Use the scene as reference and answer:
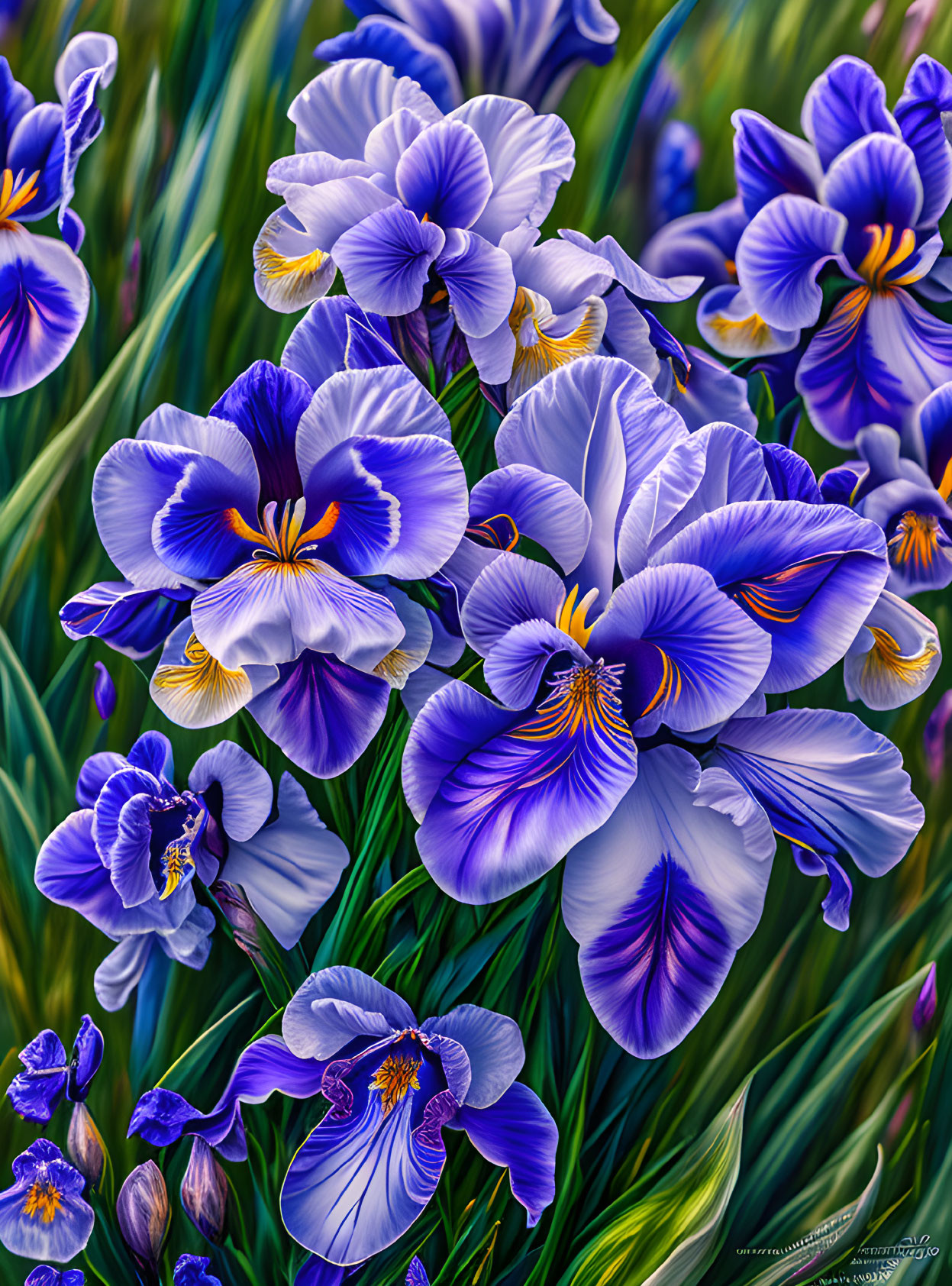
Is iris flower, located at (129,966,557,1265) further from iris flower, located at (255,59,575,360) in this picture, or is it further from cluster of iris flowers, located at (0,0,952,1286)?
iris flower, located at (255,59,575,360)

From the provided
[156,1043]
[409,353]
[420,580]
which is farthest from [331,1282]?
Answer: [409,353]

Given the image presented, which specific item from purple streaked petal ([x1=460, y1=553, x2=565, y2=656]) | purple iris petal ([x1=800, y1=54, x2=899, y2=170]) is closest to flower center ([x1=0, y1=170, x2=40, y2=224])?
purple streaked petal ([x1=460, y1=553, x2=565, y2=656])

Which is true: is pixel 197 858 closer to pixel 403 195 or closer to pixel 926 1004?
pixel 403 195

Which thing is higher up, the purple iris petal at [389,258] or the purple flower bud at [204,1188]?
the purple iris petal at [389,258]

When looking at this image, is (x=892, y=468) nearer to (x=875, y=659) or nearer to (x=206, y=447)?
(x=875, y=659)

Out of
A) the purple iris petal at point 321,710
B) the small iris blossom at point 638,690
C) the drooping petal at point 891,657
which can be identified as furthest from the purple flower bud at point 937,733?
the purple iris petal at point 321,710

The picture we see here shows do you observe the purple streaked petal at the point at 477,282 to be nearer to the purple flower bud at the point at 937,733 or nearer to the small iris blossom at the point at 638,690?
the small iris blossom at the point at 638,690


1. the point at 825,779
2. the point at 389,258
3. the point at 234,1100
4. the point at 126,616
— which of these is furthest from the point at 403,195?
the point at 234,1100
